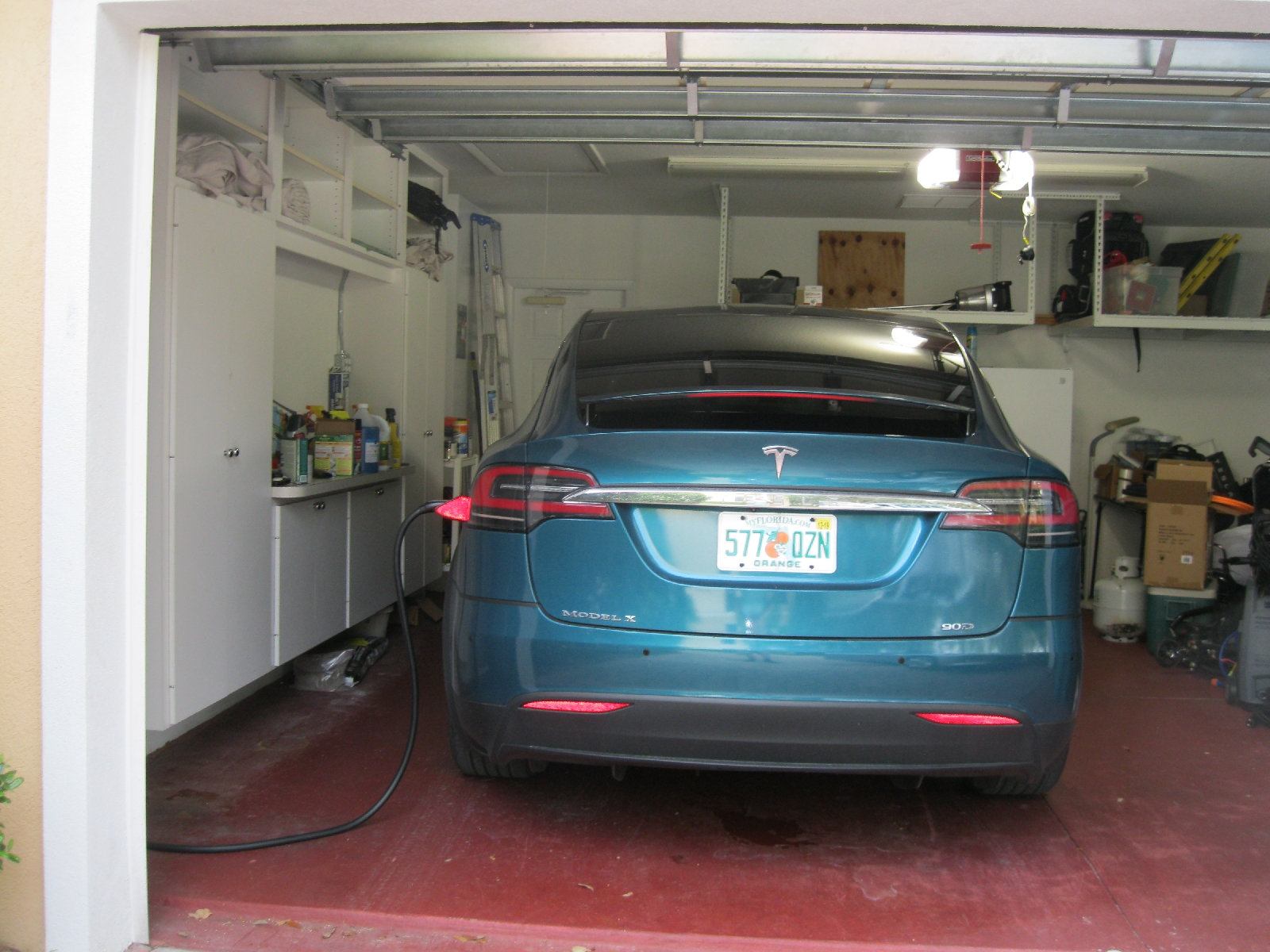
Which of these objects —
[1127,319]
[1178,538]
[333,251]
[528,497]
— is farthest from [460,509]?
[1127,319]

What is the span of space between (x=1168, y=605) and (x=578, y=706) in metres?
4.26

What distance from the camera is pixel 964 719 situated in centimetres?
196

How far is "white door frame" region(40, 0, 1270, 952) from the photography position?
1.67 m

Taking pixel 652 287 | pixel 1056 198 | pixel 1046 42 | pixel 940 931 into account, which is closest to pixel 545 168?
pixel 652 287

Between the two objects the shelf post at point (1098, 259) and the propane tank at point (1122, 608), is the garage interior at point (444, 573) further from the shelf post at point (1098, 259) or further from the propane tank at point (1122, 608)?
the shelf post at point (1098, 259)

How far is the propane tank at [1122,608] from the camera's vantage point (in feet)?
17.2

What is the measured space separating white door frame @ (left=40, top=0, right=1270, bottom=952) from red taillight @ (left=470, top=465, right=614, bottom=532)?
0.69m

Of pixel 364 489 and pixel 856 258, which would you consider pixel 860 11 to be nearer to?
pixel 364 489

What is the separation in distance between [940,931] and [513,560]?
3.96 ft

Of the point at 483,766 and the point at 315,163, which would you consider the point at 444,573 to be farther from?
the point at 483,766

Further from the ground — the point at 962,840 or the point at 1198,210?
the point at 1198,210

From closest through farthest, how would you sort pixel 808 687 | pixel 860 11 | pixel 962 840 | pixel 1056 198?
pixel 860 11
pixel 808 687
pixel 962 840
pixel 1056 198

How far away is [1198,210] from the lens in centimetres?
620

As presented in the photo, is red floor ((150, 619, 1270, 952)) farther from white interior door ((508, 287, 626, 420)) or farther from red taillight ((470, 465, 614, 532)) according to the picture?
white interior door ((508, 287, 626, 420))
